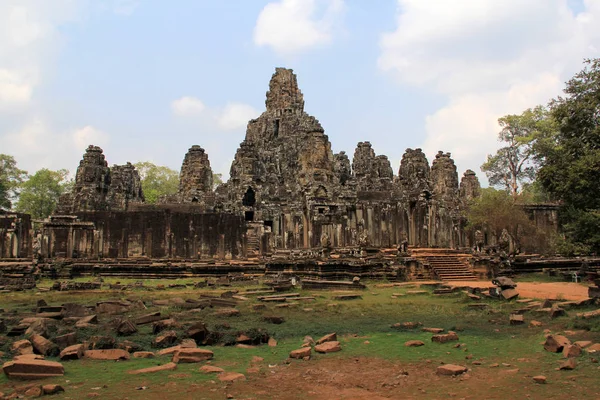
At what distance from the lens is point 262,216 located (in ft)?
126

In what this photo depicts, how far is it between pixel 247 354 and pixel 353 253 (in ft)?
50.8

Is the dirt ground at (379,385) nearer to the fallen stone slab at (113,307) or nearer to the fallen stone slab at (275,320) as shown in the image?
the fallen stone slab at (275,320)

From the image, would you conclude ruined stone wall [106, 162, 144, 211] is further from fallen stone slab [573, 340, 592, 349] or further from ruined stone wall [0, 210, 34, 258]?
fallen stone slab [573, 340, 592, 349]

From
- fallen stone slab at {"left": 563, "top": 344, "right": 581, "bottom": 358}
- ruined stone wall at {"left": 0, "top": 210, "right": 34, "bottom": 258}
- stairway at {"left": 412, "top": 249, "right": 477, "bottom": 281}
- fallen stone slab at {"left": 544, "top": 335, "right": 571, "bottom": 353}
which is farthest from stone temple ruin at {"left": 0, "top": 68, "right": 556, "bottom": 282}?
fallen stone slab at {"left": 563, "top": 344, "right": 581, "bottom": 358}

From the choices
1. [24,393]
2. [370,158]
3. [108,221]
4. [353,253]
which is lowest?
[24,393]

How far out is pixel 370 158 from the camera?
55.1 metres

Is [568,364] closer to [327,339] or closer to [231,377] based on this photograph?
[327,339]

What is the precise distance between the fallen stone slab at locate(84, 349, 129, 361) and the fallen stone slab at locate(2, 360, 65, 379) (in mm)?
839

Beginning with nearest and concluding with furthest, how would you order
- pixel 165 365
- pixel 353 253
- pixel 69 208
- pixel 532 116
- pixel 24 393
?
pixel 24 393
pixel 165 365
pixel 353 253
pixel 69 208
pixel 532 116

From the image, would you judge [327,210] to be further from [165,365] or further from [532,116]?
[532,116]

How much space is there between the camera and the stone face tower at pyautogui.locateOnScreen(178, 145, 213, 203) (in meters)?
47.4

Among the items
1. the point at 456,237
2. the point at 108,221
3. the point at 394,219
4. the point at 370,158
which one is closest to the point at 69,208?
the point at 108,221

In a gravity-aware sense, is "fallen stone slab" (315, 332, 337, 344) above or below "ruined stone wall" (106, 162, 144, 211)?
below

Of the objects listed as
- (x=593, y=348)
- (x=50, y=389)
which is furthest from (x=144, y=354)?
(x=593, y=348)
